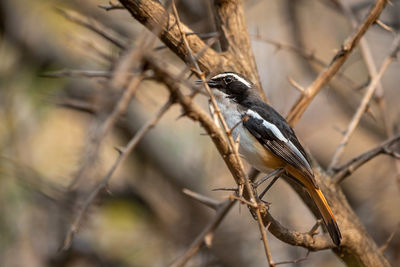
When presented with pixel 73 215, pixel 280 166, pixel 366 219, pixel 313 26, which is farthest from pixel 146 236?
pixel 73 215

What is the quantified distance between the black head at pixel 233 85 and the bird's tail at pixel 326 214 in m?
1.04

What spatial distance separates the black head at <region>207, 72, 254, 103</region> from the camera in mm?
4496

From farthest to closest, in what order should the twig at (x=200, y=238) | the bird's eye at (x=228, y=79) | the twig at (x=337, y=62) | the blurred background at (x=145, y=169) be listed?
the blurred background at (x=145, y=169) < the bird's eye at (x=228, y=79) < the twig at (x=337, y=62) < the twig at (x=200, y=238)

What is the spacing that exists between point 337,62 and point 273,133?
2.73 ft

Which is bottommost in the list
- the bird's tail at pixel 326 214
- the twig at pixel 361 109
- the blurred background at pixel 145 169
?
the blurred background at pixel 145 169

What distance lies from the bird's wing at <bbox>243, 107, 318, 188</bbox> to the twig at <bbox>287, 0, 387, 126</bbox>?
19 centimetres

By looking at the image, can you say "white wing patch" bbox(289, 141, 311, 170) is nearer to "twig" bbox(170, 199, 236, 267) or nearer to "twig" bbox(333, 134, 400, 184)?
"twig" bbox(333, 134, 400, 184)

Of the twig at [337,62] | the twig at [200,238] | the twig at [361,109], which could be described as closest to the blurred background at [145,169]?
the twig at [361,109]

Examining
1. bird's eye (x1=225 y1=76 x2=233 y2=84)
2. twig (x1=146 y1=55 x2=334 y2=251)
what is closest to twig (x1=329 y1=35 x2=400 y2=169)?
twig (x1=146 y1=55 x2=334 y2=251)

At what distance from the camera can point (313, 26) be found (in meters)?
9.76

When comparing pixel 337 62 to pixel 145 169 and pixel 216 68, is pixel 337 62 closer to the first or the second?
pixel 216 68

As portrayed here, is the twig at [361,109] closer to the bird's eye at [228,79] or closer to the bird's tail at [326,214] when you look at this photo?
the bird's tail at [326,214]

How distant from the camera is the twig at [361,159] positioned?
425cm

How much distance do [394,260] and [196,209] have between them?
103 inches
